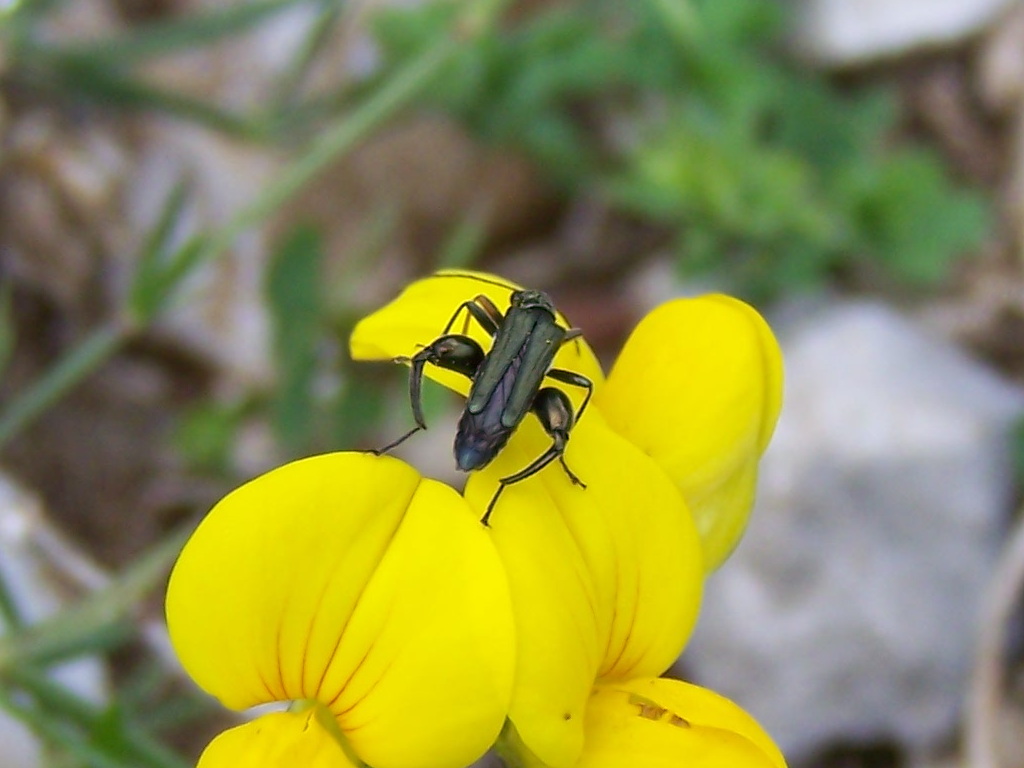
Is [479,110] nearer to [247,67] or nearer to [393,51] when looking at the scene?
[393,51]

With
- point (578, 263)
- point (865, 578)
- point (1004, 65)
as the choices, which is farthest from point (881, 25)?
point (865, 578)

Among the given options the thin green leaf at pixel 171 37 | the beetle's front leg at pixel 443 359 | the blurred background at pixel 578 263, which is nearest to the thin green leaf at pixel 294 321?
the blurred background at pixel 578 263

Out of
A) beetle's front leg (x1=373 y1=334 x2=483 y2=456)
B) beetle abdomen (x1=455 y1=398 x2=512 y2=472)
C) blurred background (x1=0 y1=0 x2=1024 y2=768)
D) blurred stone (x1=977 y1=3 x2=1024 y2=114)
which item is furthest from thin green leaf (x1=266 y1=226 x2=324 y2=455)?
blurred stone (x1=977 y1=3 x2=1024 y2=114)

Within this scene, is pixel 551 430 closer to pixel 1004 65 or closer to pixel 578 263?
pixel 578 263

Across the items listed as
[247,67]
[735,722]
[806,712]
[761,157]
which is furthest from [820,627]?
[247,67]

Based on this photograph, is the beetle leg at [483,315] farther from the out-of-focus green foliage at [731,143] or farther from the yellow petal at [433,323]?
the out-of-focus green foliage at [731,143]
